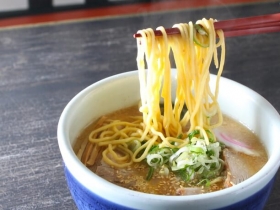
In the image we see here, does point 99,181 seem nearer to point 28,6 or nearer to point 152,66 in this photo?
point 152,66

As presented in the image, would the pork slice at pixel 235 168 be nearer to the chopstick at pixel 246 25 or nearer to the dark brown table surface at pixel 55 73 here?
the dark brown table surface at pixel 55 73

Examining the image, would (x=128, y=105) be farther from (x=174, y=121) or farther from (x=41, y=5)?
(x=41, y=5)

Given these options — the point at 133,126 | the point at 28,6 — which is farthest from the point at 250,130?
the point at 28,6

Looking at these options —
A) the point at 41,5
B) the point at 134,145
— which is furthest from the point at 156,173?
the point at 41,5

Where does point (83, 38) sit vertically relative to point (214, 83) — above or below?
below

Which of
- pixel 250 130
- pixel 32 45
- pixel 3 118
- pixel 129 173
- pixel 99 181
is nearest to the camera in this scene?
pixel 99 181

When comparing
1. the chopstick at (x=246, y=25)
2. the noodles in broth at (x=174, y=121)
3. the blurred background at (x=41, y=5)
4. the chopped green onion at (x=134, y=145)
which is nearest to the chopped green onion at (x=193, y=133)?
the noodles in broth at (x=174, y=121)
